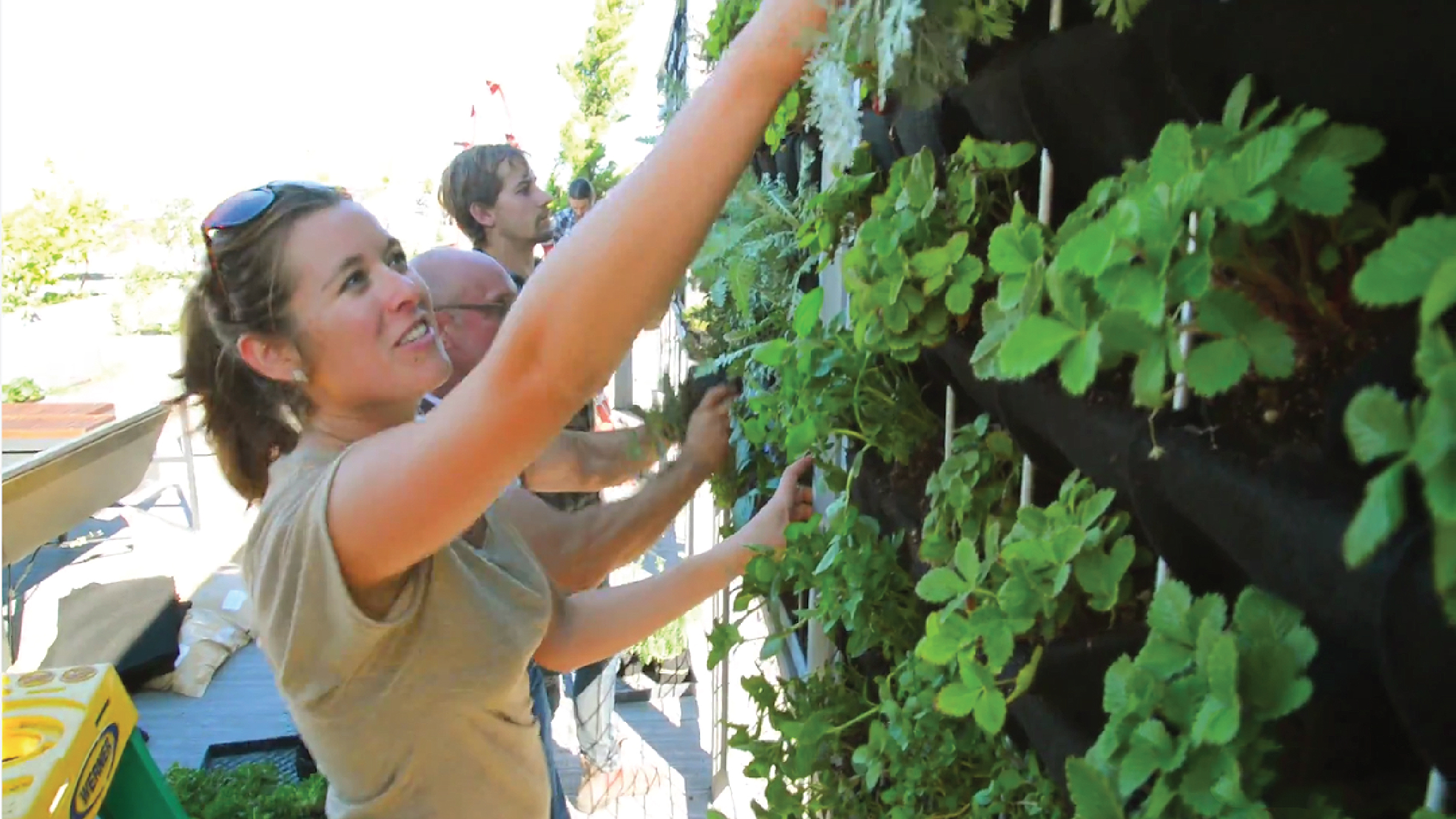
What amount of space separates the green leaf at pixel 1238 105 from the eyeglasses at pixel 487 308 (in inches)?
53.7

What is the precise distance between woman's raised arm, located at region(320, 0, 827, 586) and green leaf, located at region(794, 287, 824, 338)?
9 centimetres

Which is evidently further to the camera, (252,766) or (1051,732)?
(252,766)

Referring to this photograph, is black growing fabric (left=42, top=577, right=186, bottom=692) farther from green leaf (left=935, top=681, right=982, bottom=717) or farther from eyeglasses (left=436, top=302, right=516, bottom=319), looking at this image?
green leaf (left=935, top=681, right=982, bottom=717)

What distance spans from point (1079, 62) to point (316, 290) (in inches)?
31.3

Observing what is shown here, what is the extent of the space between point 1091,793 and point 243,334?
954mm

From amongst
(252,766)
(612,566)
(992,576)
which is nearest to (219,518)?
(252,766)

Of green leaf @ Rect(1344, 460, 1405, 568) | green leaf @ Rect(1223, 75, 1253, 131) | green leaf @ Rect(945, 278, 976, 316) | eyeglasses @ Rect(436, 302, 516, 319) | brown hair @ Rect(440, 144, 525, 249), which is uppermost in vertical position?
green leaf @ Rect(1223, 75, 1253, 131)

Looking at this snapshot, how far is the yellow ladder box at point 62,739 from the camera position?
1298mm

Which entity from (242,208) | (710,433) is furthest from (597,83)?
(242,208)

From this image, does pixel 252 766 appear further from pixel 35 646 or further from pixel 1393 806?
pixel 1393 806

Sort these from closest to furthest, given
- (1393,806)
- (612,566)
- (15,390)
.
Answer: (1393,806), (612,566), (15,390)

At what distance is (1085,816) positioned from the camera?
31 centimetres

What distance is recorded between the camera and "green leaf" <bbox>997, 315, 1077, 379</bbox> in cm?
29

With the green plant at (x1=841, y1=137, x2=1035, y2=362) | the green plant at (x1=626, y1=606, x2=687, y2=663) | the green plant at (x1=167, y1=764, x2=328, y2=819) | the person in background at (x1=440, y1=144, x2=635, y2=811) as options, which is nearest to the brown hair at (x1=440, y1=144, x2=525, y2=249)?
the person in background at (x1=440, y1=144, x2=635, y2=811)
